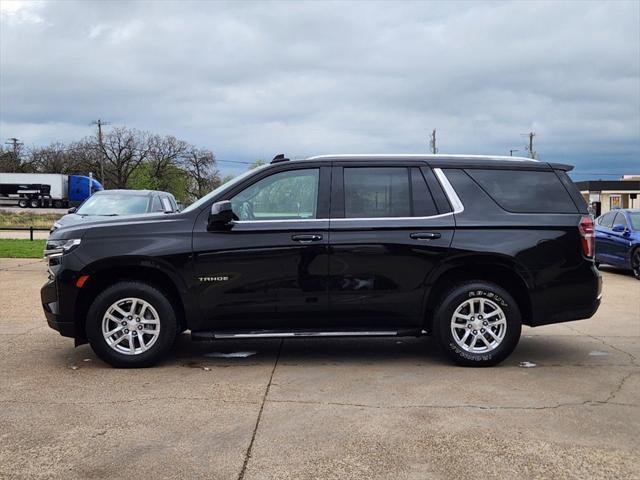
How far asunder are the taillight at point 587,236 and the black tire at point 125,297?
3.77 meters

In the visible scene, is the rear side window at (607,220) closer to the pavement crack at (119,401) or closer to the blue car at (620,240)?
the blue car at (620,240)

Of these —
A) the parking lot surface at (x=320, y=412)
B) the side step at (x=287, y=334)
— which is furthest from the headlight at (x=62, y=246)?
the side step at (x=287, y=334)

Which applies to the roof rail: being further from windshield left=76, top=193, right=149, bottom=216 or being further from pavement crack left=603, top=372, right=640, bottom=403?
windshield left=76, top=193, right=149, bottom=216

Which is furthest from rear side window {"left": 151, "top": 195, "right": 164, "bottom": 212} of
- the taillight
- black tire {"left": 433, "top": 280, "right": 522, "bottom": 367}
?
the taillight

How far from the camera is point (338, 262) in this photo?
219 inches

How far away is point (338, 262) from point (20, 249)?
14030mm

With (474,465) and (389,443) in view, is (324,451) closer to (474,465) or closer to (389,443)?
(389,443)

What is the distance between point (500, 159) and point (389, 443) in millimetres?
3204

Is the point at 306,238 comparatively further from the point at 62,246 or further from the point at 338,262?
the point at 62,246

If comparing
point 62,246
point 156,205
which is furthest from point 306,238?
point 156,205

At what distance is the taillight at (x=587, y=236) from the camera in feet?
18.8

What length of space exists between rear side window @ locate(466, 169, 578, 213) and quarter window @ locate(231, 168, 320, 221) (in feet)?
4.95

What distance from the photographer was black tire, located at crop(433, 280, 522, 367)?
5613mm

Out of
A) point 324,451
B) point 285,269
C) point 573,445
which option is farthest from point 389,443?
point 285,269
